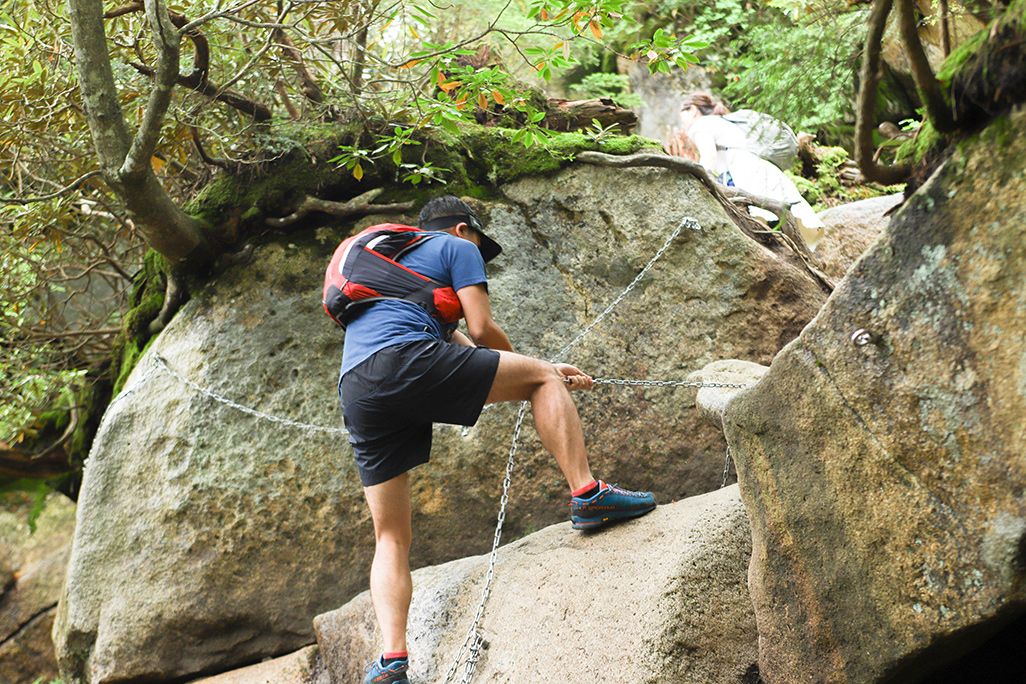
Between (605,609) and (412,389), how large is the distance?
1.40 meters

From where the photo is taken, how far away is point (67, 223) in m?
7.38

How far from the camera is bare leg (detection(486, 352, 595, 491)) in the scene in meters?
4.37

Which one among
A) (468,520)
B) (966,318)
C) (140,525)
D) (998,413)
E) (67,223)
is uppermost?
(67,223)

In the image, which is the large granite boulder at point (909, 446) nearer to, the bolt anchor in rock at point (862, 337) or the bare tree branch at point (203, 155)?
the bolt anchor in rock at point (862, 337)

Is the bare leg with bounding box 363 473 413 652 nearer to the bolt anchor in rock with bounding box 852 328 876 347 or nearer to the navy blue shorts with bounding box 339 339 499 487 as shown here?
the navy blue shorts with bounding box 339 339 499 487

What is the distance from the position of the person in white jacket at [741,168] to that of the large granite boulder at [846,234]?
0.66m

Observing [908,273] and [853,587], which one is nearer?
[908,273]

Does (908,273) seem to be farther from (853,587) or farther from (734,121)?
(734,121)

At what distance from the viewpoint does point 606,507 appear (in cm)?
457

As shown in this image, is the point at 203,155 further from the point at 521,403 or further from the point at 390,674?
the point at 390,674

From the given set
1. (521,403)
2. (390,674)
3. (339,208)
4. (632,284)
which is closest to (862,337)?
(390,674)

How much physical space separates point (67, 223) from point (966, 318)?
7.21 m

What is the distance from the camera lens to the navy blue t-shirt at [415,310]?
4254mm

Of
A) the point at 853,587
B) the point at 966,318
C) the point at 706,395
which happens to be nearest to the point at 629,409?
the point at 706,395
